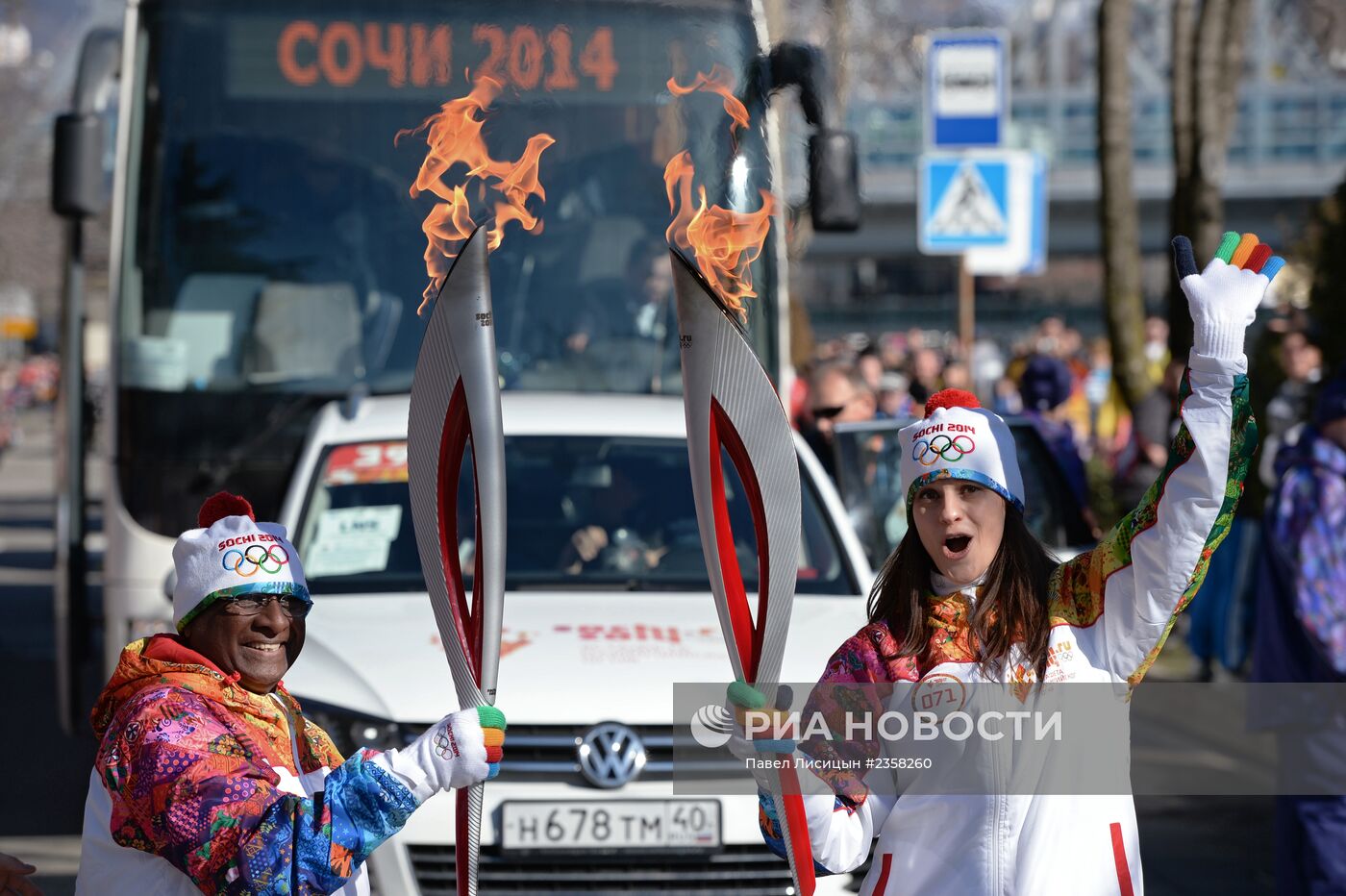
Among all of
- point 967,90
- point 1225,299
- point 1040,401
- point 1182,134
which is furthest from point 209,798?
point 1182,134

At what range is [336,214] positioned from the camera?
7352 mm

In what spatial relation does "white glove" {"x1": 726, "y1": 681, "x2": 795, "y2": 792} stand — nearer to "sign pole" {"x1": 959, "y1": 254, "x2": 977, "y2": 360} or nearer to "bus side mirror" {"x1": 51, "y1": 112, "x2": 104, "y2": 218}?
"bus side mirror" {"x1": 51, "y1": 112, "x2": 104, "y2": 218}

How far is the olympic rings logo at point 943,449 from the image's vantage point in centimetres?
303

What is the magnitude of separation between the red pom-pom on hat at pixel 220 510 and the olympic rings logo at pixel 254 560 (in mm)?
97

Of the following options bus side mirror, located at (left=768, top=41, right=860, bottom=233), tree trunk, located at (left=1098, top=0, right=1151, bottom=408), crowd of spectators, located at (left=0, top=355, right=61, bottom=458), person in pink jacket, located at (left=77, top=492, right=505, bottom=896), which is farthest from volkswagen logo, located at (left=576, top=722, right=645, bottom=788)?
crowd of spectators, located at (left=0, top=355, right=61, bottom=458)

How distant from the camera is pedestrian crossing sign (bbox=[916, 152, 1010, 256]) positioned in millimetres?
10883

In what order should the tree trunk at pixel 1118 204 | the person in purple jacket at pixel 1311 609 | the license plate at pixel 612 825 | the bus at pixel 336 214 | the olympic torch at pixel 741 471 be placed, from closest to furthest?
1. the olympic torch at pixel 741 471
2. the license plate at pixel 612 825
3. the person in purple jacket at pixel 1311 609
4. the bus at pixel 336 214
5. the tree trunk at pixel 1118 204

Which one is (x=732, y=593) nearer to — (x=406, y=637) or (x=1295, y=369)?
(x=406, y=637)

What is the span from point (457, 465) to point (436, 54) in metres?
4.39

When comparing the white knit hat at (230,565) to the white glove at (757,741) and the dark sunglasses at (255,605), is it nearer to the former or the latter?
the dark sunglasses at (255,605)

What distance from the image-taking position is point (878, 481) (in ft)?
23.5

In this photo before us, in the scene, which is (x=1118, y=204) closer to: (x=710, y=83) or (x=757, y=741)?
(x=710, y=83)

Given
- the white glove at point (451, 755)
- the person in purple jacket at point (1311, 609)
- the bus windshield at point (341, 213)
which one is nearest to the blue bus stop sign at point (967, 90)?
the bus windshield at point (341, 213)

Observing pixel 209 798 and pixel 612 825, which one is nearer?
pixel 209 798
